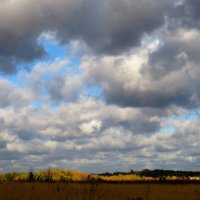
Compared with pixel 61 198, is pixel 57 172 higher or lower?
higher

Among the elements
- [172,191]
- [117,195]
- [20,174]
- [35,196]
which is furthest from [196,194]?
[20,174]

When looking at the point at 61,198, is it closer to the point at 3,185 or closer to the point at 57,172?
the point at 3,185

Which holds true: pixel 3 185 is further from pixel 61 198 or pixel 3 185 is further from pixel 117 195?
pixel 117 195

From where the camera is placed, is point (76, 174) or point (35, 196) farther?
point (76, 174)

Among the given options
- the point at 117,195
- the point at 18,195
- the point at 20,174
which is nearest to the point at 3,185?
the point at 18,195

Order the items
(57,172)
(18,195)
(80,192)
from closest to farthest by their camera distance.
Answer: (18,195) → (80,192) → (57,172)

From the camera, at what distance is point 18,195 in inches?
1057

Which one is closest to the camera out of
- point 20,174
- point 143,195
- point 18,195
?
point 18,195

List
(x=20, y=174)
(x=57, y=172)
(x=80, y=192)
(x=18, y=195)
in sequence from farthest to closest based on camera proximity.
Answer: (x=57, y=172) < (x=20, y=174) < (x=80, y=192) < (x=18, y=195)

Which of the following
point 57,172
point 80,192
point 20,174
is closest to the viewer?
point 80,192

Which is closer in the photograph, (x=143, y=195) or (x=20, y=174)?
(x=143, y=195)

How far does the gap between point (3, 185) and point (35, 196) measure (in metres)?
2.99

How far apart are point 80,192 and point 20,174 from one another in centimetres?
2830

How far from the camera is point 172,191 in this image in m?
34.7
